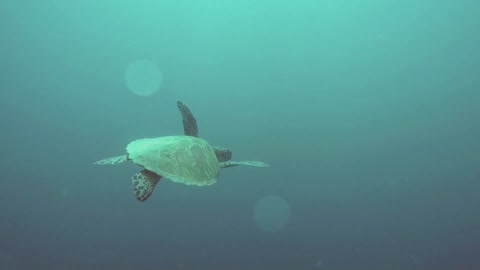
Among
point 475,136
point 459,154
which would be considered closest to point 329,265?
point 459,154

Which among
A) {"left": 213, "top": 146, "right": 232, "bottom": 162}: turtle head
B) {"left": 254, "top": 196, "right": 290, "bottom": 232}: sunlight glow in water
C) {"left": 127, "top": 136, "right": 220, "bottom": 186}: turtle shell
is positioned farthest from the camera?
{"left": 254, "top": 196, "right": 290, "bottom": 232}: sunlight glow in water

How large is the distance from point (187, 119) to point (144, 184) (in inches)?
74.9

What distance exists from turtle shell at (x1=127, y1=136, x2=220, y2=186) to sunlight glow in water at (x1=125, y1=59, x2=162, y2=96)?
16064 millimetres

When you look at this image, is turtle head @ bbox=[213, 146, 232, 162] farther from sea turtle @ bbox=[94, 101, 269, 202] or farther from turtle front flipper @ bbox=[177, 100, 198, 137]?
sea turtle @ bbox=[94, 101, 269, 202]

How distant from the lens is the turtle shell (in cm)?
401

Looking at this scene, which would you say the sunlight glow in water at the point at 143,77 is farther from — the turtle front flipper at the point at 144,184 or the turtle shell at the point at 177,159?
the turtle front flipper at the point at 144,184

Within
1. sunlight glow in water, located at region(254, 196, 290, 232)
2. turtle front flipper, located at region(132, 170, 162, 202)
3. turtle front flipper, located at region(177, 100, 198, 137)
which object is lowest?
sunlight glow in water, located at region(254, 196, 290, 232)

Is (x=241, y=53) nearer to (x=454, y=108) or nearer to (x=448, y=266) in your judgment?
(x=454, y=108)

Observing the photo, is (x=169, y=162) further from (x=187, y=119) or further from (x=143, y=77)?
(x=143, y=77)

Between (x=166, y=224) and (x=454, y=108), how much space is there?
18891 mm

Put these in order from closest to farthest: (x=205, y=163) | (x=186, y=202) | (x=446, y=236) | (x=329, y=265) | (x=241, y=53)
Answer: (x=205, y=163) < (x=329, y=265) < (x=186, y=202) < (x=446, y=236) < (x=241, y=53)

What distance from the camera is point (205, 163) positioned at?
4.68 meters

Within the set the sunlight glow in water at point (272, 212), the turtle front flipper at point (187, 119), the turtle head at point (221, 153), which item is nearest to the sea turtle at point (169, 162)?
the turtle front flipper at point (187, 119)


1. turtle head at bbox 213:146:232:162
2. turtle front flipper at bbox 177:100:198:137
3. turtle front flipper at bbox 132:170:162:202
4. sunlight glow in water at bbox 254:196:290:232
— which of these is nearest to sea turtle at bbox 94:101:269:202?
turtle front flipper at bbox 132:170:162:202
